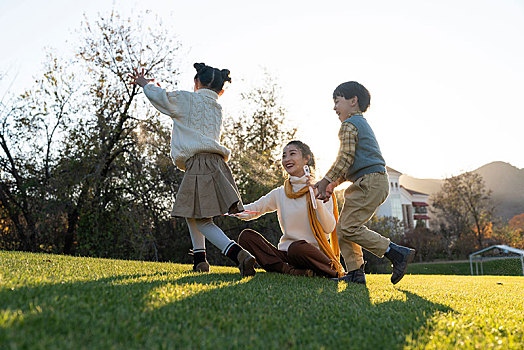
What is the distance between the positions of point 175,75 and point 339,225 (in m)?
9.52

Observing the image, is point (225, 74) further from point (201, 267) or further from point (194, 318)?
point (194, 318)

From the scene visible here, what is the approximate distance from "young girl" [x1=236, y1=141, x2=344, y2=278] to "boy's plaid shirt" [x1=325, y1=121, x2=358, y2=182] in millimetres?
372

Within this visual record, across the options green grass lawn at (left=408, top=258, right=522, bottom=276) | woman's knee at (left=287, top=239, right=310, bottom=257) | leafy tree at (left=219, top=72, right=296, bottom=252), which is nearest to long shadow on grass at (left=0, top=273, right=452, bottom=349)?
woman's knee at (left=287, top=239, right=310, bottom=257)

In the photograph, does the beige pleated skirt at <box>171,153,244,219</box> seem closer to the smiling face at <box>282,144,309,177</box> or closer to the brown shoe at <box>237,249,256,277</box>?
the brown shoe at <box>237,249,256,277</box>

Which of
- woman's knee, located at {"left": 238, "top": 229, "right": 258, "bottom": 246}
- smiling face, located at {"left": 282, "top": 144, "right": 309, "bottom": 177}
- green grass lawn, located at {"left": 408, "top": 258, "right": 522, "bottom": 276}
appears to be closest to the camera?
woman's knee, located at {"left": 238, "top": 229, "right": 258, "bottom": 246}

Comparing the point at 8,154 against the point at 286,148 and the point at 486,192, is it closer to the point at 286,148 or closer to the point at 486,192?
the point at 286,148

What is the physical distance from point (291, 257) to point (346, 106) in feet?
5.24

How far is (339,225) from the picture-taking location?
3812mm

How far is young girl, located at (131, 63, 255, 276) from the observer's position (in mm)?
3934

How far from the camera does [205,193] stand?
13.0 ft

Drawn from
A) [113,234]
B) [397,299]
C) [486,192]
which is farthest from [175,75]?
[486,192]

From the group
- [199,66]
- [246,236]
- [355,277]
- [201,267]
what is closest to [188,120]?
[199,66]

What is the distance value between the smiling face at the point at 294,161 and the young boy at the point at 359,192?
0.57 metres

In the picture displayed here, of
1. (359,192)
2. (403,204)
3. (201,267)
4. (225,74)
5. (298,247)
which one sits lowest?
(201,267)
